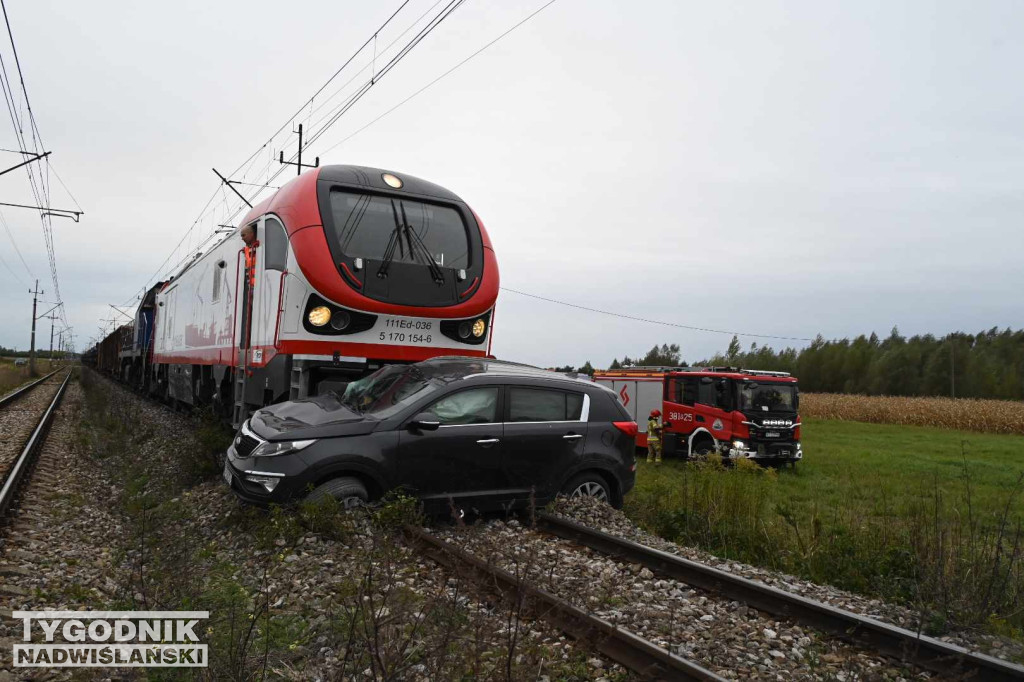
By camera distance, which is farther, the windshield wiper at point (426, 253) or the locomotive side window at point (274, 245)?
the windshield wiper at point (426, 253)

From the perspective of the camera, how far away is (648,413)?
64.1ft

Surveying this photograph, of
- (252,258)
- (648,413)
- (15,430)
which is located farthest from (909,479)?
(15,430)

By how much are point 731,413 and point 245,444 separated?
12237mm

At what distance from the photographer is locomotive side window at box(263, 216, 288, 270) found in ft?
29.3

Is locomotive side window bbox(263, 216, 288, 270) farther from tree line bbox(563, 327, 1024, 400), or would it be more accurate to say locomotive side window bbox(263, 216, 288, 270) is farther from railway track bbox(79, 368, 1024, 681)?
tree line bbox(563, 327, 1024, 400)

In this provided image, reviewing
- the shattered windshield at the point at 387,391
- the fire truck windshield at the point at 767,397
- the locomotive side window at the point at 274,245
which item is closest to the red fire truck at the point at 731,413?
the fire truck windshield at the point at 767,397

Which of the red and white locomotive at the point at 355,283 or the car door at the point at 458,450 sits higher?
the red and white locomotive at the point at 355,283

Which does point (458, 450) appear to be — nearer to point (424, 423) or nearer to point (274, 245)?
point (424, 423)

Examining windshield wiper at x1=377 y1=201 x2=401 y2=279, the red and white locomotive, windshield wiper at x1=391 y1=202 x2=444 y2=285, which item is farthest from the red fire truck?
windshield wiper at x1=377 y1=201 x2=401 y2=279

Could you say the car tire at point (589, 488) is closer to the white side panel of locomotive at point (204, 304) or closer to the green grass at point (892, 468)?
the green grass at point (892, 468)

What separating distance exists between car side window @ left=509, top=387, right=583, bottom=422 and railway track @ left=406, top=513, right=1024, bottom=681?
1.61 m

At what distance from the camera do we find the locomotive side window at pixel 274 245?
29.3ft

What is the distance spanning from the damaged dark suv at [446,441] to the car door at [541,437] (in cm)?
1

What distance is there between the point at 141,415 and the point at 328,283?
1223 cm
